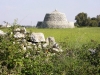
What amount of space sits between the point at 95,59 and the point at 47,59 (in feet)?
4.38

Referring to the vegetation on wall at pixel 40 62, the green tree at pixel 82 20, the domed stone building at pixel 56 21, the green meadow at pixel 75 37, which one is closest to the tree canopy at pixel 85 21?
the green tree at pixel 82 20

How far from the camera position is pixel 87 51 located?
25.6 feet

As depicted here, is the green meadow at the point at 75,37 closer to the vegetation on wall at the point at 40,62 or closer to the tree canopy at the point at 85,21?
the vegetation on wall at the point at 40,62

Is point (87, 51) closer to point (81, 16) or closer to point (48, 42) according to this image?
point (48, 42)

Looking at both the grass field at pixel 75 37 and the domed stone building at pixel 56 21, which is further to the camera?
the domed stone building at pixel 56 21

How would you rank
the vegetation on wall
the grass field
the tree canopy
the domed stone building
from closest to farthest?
the vegetation on wall < the grass field < the domed stone building < the tree canopy

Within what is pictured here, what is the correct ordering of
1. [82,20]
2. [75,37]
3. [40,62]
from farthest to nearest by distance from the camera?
[82,20], [75,37], [40,62]

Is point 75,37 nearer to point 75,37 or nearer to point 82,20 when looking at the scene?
point 75,37

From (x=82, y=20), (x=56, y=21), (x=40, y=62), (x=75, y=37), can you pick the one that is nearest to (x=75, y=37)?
(x=75, y=37)

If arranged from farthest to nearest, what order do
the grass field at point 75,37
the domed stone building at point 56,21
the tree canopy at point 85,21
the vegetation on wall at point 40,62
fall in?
the tree canopy at point 85,21 < the domed stone building at point 56,21 < the grass field at point 75,37 < the vegetation on wall at point 40,62

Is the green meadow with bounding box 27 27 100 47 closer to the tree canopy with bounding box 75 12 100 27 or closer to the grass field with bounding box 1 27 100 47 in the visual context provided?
the grass field with bounding box 1 27 100 47

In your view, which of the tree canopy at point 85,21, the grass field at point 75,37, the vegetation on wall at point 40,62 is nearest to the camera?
the vegetation on wall at point 40,62

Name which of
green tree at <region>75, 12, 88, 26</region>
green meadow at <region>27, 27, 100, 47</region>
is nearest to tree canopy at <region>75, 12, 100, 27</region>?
green tree at <region>75, 12, 88, 26</region>

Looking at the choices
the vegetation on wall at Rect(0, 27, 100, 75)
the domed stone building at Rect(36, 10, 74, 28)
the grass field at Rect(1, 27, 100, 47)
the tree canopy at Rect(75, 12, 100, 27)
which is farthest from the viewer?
the tree canopy at Rect(75, 12, 100, 27)
